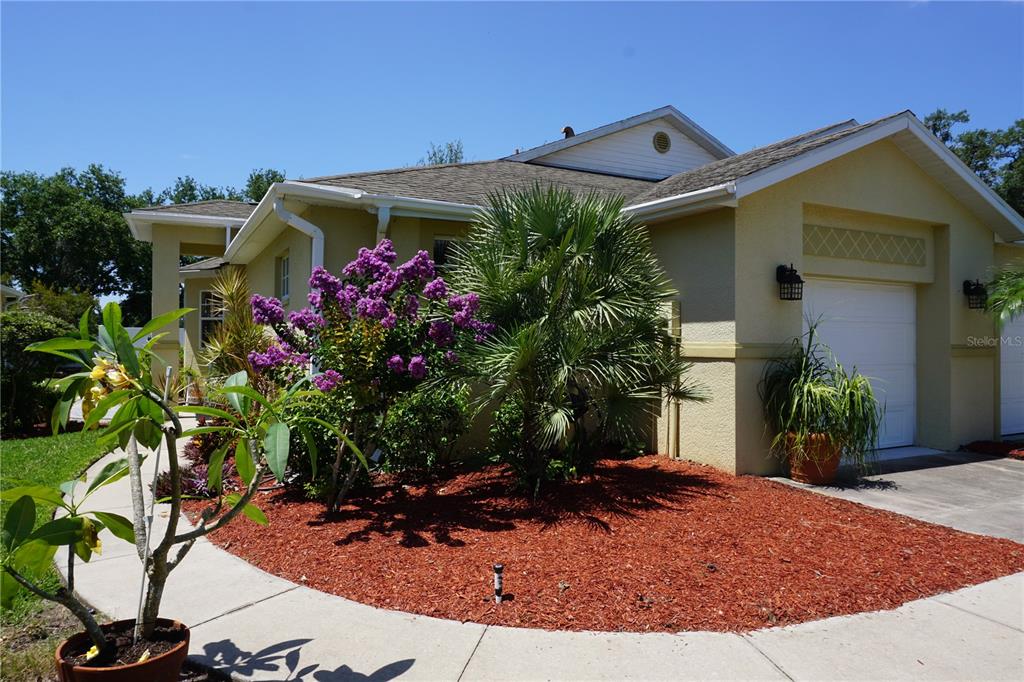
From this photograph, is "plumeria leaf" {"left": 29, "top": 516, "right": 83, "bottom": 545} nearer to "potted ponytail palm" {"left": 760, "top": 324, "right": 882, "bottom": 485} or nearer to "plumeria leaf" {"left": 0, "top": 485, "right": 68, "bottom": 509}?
"plumeria leaf" {"left": 0, "top": 485, "right": 68, "bottom": 509}

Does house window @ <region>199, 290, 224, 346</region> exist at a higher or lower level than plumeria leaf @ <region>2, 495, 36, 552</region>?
higher

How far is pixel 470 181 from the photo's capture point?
34.3 ft

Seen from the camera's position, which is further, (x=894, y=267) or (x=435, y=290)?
(x=894, y=267)

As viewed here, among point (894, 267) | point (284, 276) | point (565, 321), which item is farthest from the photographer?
point (284, 276)

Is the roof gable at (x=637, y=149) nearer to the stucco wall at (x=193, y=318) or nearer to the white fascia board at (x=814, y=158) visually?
the white fascia board at (x=814, y=158)

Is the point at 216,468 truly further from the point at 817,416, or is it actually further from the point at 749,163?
the point at 749,163

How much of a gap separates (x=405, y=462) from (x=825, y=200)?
21.4ft

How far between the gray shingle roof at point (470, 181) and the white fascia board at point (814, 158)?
1.75 m

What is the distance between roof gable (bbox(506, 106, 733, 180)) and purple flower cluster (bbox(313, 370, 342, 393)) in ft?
30.8

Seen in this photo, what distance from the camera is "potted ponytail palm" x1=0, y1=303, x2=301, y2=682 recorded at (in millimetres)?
2533

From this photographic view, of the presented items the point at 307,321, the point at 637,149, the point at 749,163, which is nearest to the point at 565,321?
the point at 307,321

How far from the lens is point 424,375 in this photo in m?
5.89

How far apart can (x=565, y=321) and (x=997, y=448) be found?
314 inches

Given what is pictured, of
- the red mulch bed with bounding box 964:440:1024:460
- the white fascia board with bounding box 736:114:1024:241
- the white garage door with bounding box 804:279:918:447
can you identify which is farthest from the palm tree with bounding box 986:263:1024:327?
the red mulch bed with bounding box 964:440:1024:460
